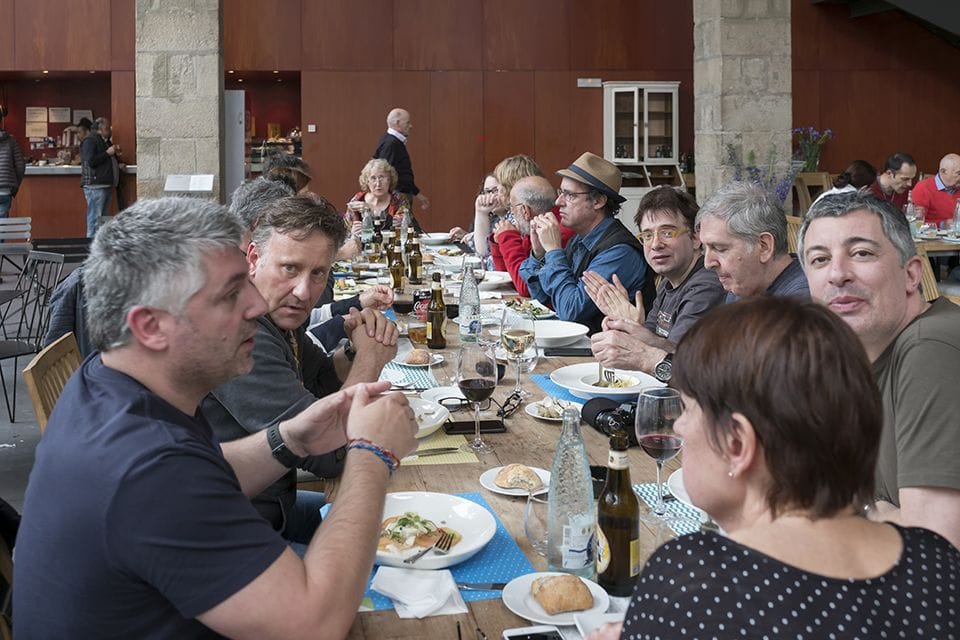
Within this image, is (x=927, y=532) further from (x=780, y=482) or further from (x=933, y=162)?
Result: (x=933, y=162)

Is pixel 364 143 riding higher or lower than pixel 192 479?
higher

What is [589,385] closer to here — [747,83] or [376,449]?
[376,449]

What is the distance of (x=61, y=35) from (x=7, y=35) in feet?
2.22

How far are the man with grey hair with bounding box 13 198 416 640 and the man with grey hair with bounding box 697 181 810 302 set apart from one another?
5.60 ft

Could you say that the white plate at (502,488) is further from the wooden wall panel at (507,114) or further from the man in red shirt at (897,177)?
the wooden wall panel at (507,114)

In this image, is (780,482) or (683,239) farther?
(683,239)

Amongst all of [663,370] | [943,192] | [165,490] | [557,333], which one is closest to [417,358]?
[557,333]

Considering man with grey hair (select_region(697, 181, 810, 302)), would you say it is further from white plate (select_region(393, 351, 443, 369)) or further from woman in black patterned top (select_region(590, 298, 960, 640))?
woman in black patterned top (select_region(590, 298, 960, 640))

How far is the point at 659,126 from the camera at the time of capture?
13070mm

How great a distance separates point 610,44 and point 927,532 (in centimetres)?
1268

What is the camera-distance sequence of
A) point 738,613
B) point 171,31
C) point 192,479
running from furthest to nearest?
point 171,31, point 192,479, point 738,613

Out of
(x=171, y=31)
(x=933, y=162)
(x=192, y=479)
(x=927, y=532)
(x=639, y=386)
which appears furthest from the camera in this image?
(x=933, y=162)

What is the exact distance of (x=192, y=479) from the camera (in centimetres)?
129

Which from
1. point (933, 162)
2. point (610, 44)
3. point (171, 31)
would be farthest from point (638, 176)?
point (171, 31)
